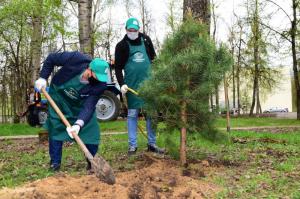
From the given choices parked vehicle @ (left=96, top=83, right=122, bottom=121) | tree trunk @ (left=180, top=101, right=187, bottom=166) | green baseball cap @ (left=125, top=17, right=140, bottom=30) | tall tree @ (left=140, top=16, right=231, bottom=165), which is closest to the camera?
tall tree @ (left=140, top=16, right=231, bottom=165)

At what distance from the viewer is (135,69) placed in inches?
232

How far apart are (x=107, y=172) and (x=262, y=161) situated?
2.29 meters

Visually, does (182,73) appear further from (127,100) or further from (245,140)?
(245,140)

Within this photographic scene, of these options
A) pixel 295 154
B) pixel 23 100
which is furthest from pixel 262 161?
pixel 23 100

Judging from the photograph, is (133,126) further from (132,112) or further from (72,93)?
(72,93)

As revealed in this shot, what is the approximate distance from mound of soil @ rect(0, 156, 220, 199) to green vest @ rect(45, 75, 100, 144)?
41.5 inches

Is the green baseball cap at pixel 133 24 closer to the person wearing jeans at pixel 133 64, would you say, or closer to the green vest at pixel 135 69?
the person wearing jeans at pixel 133 64

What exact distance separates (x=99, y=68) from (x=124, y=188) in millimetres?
Answer: 1540

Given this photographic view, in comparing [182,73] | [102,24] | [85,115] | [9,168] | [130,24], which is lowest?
[9,168]

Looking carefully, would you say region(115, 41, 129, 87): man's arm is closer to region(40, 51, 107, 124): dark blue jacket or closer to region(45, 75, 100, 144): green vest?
region(40, 51, 107, 124): dark blue jacket

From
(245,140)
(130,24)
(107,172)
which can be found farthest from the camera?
(245,140)

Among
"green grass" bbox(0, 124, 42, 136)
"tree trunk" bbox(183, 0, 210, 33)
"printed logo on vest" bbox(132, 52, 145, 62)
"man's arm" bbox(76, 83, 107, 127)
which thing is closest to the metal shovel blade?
"man's arm" bbox(76, 83, 107, 127)

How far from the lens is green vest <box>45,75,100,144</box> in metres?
5.19

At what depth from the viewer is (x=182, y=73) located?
15.4 feet
